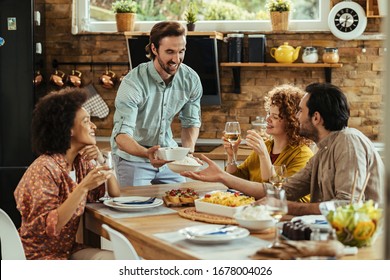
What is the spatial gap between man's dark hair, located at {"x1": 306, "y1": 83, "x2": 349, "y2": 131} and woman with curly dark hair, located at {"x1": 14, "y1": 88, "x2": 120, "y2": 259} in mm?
857

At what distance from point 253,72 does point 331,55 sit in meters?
0.60

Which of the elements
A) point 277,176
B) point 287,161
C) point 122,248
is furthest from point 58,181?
point 287,161

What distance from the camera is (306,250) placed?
176cm

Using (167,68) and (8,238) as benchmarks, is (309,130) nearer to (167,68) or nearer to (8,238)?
(167,68)

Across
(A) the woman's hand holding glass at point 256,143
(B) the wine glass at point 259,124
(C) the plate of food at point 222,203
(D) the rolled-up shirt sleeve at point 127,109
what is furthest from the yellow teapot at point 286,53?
(C) the plate of food at point 222,203

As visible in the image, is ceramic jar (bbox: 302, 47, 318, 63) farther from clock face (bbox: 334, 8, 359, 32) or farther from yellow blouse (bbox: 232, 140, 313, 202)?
yellow blouse (bbox: 232, 140, 313, 202)

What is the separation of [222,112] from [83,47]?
1203 millimetres

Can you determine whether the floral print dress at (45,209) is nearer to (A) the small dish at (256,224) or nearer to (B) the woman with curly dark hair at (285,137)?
(A) the small dish at (256,224)

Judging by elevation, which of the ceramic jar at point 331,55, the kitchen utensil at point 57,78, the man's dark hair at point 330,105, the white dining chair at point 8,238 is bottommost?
the white dining chair at point 8,238

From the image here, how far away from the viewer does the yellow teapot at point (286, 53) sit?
15.4ft

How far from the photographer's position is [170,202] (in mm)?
2637

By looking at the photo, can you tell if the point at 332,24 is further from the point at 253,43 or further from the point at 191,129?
the point at 191,129

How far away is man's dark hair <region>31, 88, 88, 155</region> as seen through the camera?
8.35ft

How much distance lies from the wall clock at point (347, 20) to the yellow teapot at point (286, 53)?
11.7 inches
